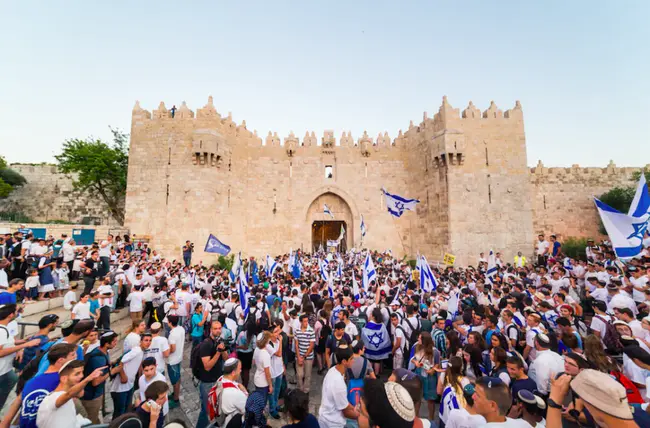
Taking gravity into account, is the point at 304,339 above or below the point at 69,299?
below

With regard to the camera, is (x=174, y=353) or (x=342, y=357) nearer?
(x=342, y=357)

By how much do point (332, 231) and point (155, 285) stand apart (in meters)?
16.1

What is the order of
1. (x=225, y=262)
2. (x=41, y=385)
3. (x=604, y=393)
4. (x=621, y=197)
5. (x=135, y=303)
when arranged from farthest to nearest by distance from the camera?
(x=621, y=197) → (x=225, y=262) → (x=135, y=303) → (x=41, y=385) → (x=604, y=393)

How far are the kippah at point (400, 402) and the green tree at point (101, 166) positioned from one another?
21.9 m

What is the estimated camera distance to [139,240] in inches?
577

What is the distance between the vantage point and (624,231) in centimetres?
620

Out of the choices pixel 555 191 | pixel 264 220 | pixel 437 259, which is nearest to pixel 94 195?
pixel 264 220

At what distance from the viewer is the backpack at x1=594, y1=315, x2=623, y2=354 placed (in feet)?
12.9

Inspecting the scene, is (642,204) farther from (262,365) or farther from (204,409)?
(204,409)

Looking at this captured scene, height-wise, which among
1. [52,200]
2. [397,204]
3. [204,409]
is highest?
[52,200]

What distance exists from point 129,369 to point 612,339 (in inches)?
260

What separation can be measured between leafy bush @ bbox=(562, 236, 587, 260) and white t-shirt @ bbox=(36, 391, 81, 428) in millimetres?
20260

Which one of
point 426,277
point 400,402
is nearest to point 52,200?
point 426,277

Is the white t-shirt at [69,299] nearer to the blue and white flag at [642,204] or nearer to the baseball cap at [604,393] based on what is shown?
the baseball cap at [604,393]
